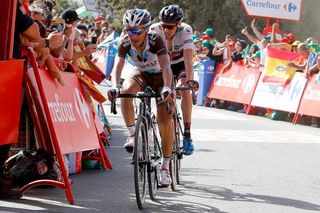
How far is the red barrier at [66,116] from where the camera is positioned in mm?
8109

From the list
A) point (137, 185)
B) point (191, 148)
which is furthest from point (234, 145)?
point (137, 185)

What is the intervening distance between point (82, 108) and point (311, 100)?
35.3 ft

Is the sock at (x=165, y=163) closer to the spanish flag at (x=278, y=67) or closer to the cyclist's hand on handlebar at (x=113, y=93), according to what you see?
the cyclist's hand on handlebar at (x=113, y=93)

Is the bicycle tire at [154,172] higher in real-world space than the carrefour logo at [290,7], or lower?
higher

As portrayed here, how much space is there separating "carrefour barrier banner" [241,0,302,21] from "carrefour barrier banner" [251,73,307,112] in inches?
296

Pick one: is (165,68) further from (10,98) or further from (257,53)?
(257,53)

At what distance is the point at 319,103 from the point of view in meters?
19.4

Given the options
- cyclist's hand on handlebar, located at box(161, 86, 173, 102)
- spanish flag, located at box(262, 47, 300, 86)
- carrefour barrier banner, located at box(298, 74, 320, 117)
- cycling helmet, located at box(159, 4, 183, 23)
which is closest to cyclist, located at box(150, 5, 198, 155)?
cycling helmet, located at box(159, 4, 183, 23)

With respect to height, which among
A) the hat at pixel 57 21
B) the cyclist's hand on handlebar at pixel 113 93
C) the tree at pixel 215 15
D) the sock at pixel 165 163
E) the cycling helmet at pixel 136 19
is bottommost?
the tree at pixel 215 15

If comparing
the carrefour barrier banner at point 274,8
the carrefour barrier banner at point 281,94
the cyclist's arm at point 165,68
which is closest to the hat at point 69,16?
the cyclist's arm at point 165,68

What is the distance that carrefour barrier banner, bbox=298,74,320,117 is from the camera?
19.6 metres

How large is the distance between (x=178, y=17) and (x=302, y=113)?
35.3 ft

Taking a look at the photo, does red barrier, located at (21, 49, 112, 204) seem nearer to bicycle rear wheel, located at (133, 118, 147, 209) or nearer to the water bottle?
bicycle rear wheel, located at (133, 118, 147, 209)

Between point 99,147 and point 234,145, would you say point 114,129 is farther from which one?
point 99,147
